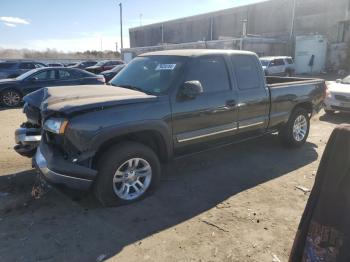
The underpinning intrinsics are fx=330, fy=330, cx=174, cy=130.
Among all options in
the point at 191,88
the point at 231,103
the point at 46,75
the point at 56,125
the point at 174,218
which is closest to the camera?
the point at 56,125

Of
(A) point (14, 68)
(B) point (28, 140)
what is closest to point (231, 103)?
(B) point (28, 140)

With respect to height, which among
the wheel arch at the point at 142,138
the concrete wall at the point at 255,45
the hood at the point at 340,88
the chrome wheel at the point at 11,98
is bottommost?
the chrome wheel at the point at 11,98

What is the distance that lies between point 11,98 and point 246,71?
32.5ft

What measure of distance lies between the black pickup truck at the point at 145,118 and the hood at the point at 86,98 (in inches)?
0.5

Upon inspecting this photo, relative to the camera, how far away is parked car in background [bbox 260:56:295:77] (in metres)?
21.7

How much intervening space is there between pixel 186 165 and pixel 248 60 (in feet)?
6.83

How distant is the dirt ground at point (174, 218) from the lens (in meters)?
3.26

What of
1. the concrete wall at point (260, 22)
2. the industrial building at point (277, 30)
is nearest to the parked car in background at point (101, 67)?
the industrial building at point (277, 30)

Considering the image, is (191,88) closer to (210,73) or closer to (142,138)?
(210,73)

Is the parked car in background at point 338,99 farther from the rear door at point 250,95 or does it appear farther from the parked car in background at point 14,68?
the parked car in background at point 14,68

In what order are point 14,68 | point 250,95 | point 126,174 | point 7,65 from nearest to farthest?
point 126,174 < point 250,95 < point 14,68 < point 7,65

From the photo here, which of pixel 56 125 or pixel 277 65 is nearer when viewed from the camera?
pixel 56 125

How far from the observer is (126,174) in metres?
4.13

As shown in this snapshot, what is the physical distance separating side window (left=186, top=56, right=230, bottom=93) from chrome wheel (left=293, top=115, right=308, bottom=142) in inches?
90.9
